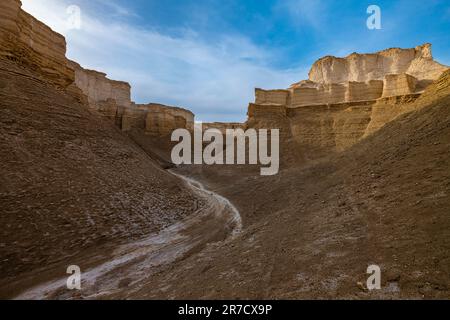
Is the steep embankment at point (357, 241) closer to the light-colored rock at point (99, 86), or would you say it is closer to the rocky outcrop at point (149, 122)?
the rocky outcrop at point (149, 122)

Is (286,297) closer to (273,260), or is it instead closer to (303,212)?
(273,260)

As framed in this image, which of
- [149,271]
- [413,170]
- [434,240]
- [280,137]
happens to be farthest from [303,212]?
[280,137]

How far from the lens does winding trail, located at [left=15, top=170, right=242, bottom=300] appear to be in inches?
260

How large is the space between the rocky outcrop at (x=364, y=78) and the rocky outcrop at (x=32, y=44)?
23.1 m

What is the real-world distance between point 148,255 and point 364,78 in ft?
154

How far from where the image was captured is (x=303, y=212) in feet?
34.3

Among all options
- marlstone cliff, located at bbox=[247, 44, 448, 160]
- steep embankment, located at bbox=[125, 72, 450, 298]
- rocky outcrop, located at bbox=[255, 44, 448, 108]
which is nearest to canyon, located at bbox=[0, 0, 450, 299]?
steep embankment, located at bbox=[125, 72, 450, 298]

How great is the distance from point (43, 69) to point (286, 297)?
71.4 feet

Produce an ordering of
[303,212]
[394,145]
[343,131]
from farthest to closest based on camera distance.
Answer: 1. [343,131]
2. [394,145]
3. [303,212]

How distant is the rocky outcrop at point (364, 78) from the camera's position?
90.7 feet

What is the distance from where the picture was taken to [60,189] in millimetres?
10625

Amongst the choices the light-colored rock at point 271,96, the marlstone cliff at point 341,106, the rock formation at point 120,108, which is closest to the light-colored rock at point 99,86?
the rock formation at point 120,108

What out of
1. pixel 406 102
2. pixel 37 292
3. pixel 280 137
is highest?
pixel 406 102

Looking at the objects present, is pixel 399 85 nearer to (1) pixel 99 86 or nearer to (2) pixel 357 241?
(2) pixel 357 241
